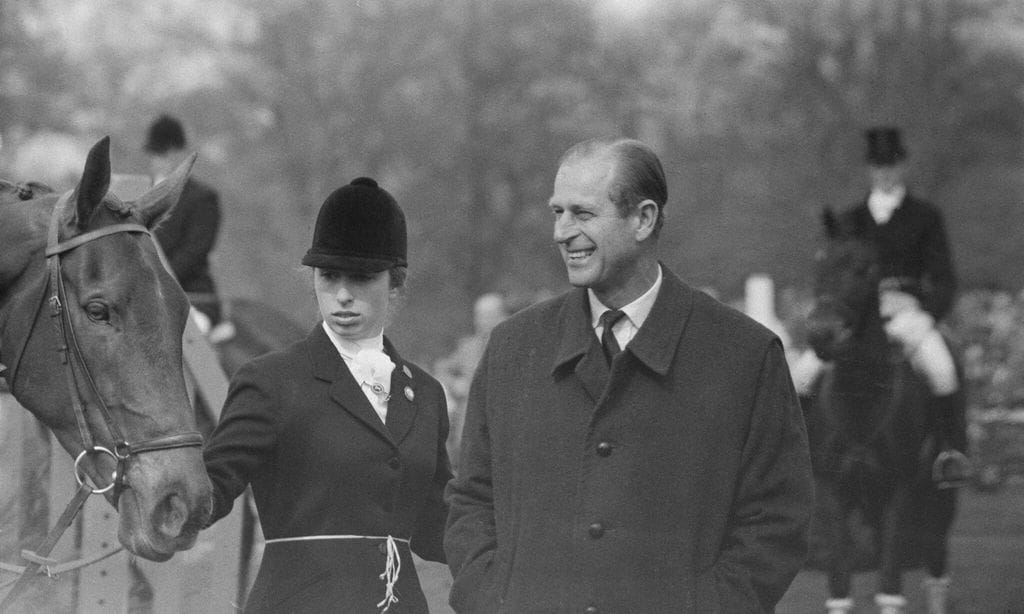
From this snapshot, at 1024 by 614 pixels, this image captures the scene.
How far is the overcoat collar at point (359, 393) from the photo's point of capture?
3.55 m

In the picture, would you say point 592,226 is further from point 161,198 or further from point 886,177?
point 886,177

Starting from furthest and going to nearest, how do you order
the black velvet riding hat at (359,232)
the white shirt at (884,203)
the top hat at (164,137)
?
the white shirt at (884,203) < the top hat at (164,137) < the black velvet riding hat at (359,232)

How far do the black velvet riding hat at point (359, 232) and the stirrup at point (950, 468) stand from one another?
4927 mm

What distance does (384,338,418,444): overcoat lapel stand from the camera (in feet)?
11.8

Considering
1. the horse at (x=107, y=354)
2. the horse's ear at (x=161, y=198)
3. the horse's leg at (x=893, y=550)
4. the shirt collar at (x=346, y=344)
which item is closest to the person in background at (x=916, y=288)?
the horse's leg at (x=893, y=550)

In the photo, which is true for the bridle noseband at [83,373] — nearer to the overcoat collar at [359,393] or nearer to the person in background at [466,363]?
the overcoat collar at [359,393]

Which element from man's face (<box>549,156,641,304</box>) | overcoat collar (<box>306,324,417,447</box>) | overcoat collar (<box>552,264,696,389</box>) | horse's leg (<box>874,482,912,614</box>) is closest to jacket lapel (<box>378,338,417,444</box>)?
overcoat collar (<box>306,324,417,447</box>)

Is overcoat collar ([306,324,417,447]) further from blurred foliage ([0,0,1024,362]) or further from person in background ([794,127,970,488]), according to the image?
blurred foliage ([0,0,1024,362])

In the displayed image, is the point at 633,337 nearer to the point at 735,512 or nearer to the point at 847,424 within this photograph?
the point at 735,512

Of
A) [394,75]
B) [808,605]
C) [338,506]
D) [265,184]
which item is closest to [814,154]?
[394,75]

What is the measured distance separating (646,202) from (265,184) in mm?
15206

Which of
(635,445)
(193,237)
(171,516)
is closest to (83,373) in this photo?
(171,516)

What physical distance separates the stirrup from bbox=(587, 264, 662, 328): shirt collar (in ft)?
17.7

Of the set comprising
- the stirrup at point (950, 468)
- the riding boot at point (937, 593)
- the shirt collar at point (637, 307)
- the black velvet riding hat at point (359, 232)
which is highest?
the black velvet riding hat at point (359, 232)
